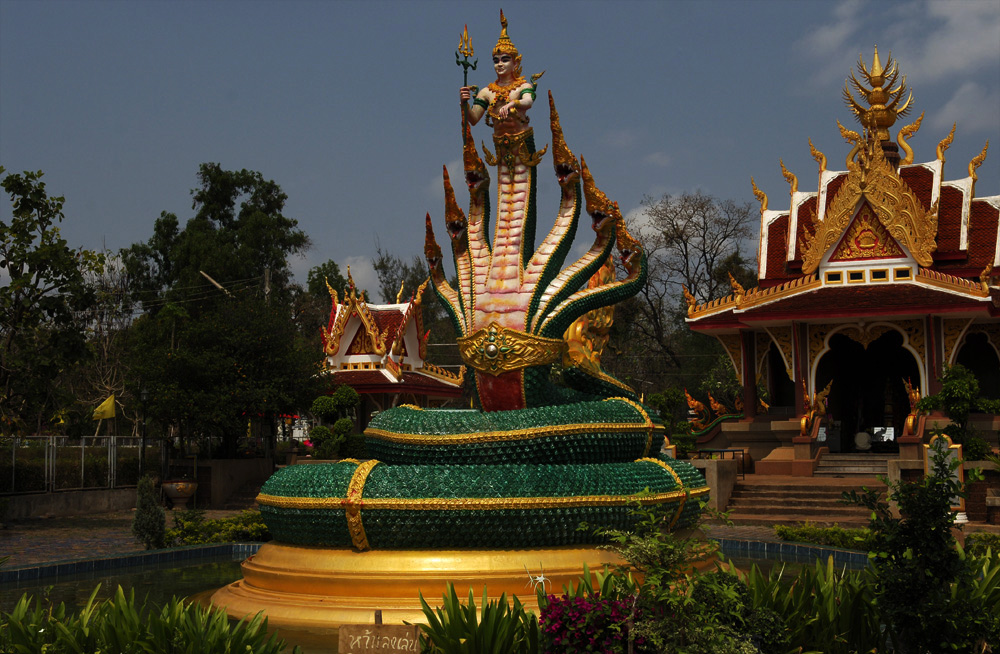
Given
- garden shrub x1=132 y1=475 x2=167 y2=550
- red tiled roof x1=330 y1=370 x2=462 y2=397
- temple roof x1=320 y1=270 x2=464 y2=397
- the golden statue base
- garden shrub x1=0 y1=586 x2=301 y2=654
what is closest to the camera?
garden shrub x1=0 y1=586 x2=301 y2=654

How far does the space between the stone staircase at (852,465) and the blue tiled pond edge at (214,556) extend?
7.34 meters

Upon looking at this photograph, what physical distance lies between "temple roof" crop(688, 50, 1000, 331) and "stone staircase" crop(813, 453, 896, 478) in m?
3.31

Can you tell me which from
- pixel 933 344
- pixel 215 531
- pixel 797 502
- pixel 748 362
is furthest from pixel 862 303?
pixel 215 531

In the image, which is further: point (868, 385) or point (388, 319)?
point (388, 319)

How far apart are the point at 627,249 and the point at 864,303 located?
1371cm

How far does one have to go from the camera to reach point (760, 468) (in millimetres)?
21578

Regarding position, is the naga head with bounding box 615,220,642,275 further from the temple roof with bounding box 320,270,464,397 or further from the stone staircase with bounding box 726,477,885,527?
the temple roof with bounding box 320,270,464,397

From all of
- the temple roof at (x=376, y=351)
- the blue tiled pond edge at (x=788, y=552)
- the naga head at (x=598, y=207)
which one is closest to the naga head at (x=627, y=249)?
the naga head at (x=598, y=207)

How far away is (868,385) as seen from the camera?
2678 cm

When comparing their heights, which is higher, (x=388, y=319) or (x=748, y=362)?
(x=388, y=319)

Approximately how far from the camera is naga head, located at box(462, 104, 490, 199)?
10258 mm

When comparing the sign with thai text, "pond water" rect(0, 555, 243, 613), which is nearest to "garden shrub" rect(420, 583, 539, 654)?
the sign with thai text

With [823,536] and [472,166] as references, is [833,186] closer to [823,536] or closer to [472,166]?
[823,536]

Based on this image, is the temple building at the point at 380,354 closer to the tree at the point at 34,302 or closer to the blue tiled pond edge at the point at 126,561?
the tree at the point at 34,302
